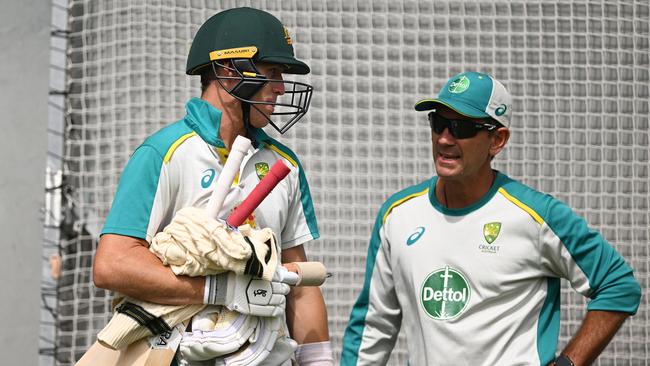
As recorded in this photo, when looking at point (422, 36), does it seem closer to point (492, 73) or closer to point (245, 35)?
point (492, 73)

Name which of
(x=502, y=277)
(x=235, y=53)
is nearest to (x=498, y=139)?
(x=502, y=277)

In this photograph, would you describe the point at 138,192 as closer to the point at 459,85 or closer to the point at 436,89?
the point at 459,85

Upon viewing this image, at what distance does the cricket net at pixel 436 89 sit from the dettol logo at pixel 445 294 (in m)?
2.09

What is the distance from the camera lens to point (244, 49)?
2.81 metres

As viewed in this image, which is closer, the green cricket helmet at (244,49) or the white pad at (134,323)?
the white pad at (134,323)

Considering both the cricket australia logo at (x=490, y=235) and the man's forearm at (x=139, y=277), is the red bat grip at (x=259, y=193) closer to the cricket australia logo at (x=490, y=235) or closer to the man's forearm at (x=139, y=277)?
the man's forearm at (x=139, y=277)

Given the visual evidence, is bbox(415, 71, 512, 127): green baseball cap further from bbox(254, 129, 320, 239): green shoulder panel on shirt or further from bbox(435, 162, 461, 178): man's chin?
bbox(254, 129, 320, 239): green shoulder panel on shirt

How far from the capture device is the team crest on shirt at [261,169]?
287cm

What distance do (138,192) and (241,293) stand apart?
13.4 inches

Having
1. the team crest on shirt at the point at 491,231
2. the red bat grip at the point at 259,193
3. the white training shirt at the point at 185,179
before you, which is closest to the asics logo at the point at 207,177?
the white training shirt at the point at 185,179

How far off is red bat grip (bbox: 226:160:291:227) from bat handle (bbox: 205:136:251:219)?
0.05 meters

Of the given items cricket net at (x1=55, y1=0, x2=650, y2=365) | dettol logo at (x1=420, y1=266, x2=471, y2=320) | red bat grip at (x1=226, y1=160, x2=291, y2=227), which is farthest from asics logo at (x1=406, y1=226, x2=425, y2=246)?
cricket net at (x1=55, y1=0, x2=650, y2=365)

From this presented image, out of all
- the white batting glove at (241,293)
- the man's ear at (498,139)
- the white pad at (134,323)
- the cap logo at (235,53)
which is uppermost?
the cap logo at (235,53)

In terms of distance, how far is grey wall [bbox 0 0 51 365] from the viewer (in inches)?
213
